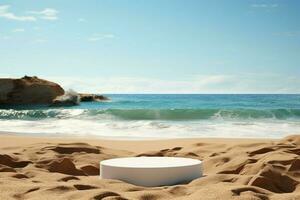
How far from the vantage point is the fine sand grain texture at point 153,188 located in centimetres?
315

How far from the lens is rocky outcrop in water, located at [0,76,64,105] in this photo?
3622 cm

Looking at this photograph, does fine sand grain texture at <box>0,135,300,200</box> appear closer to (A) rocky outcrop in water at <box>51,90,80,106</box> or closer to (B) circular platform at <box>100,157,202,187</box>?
(B) circular platform at <box>100,157,202,187</box>

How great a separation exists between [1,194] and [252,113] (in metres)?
21.0

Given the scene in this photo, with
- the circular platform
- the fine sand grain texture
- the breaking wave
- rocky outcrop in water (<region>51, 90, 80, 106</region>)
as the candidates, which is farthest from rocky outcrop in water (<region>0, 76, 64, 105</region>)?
the circular platform

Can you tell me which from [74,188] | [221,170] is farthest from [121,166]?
[221,170]

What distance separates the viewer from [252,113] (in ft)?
75.7

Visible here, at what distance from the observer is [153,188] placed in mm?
3727

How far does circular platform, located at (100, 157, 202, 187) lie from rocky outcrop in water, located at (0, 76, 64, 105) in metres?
33.5

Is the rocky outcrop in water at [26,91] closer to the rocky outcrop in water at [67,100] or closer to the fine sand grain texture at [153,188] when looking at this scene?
the rocky outcrop in water at [67,100]

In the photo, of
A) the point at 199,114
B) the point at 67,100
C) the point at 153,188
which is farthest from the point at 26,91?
the point at 153,188

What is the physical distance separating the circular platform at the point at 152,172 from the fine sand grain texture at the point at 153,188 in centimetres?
22

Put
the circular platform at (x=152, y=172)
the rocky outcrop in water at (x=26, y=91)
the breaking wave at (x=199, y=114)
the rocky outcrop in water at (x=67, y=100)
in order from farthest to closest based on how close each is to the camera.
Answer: the rocky outcrop in water at (x=67, y=100)
the rocky outcrop in water at (x=26, y=91)
the breaking wave at (x=199, y=114)
the circular platform at (x=152, y=172)

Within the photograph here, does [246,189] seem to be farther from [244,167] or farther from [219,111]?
[219,111]

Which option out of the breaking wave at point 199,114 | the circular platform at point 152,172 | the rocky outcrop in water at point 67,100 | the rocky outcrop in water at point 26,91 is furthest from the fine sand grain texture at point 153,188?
the rocky outcrop in water at point 26,91
